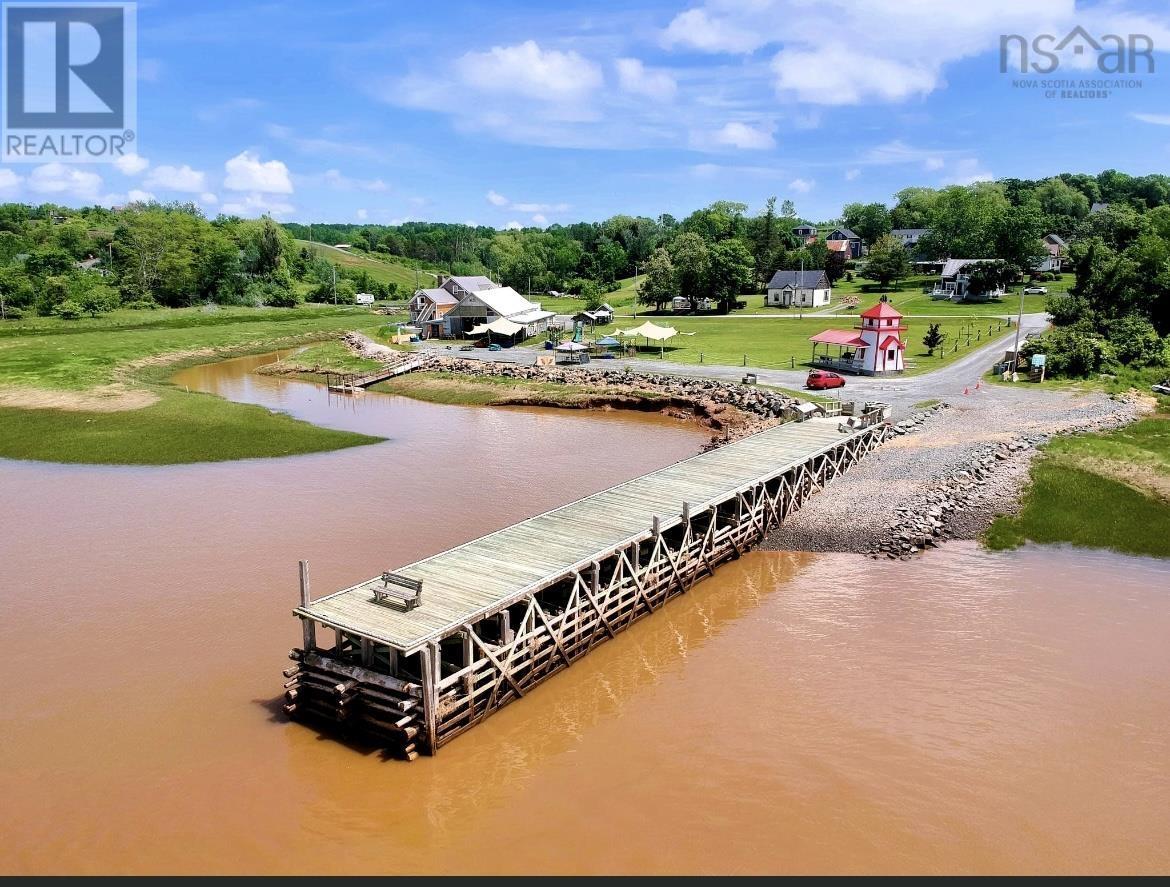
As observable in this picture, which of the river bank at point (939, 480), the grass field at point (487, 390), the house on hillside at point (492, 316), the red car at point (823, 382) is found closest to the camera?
the river bank at point (939, 480)

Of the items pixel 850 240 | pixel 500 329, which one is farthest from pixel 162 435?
pixel 850 240

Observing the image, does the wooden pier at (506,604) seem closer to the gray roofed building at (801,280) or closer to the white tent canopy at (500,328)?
the white tent canopy at (500,328)

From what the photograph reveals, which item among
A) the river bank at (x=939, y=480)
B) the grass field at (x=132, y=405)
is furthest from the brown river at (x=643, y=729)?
the grass field at (x=132, y=405)

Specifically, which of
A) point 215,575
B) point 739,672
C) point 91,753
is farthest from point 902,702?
point 215,575

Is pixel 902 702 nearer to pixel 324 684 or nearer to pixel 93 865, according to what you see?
pixel 324 684

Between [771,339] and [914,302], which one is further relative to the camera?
[914,302]

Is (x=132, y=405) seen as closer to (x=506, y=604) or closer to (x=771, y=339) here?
(x=506, y=604)
